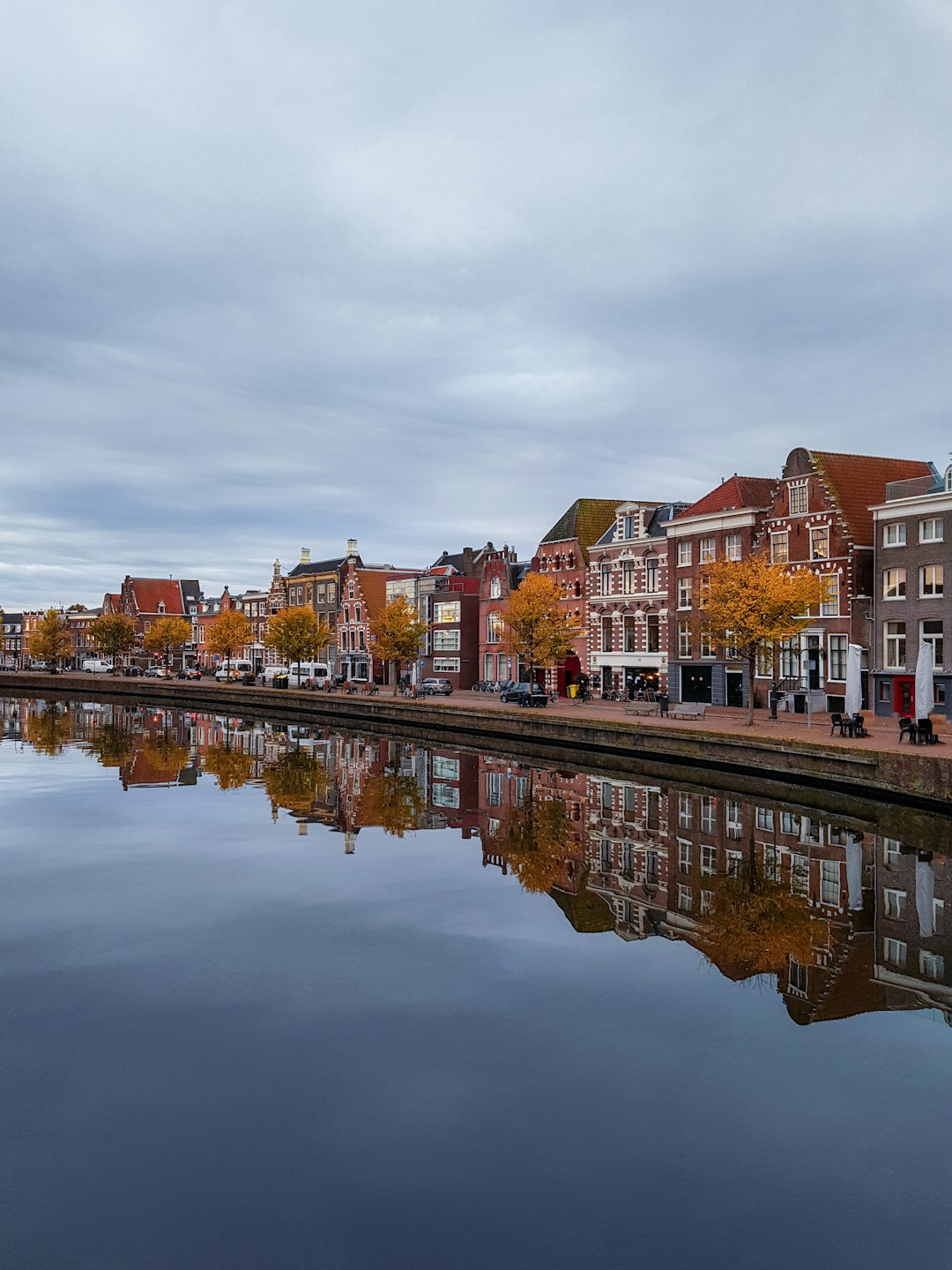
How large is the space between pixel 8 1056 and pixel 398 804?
22167 mm

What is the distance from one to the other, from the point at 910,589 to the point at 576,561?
31653 mm

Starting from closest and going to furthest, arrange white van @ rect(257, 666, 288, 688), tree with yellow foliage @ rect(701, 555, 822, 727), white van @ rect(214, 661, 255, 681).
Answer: tree with yellow foliage @ rect(701, 555, 822, 727)
white van @ rect(257, 666, 288, 688)
white van @ rect(214, 661, 255, 681)

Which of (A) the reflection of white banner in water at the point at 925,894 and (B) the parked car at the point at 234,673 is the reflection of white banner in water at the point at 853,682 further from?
(B) the parked car at the point at 234,673

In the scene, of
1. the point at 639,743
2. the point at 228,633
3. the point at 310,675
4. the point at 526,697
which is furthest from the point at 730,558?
the point at 228,633

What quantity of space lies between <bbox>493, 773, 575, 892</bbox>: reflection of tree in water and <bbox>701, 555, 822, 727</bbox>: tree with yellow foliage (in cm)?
1601

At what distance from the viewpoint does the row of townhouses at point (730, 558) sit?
4988cm

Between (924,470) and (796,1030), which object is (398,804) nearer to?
(796,1030)

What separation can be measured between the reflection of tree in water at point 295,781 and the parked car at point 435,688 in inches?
1164

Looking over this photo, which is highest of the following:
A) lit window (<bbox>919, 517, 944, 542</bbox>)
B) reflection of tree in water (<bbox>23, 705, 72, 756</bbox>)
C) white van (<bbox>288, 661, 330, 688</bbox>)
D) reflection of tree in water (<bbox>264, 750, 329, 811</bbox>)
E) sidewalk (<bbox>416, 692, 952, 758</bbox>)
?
lit window (<bbox>919, 517, 944, 542</bbox>)

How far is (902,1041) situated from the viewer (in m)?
14.0

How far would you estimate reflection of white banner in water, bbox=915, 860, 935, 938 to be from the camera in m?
19.7

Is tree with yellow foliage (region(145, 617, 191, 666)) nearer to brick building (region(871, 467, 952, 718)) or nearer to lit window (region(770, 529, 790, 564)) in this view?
lit window (region(770, 529, 790, 564))

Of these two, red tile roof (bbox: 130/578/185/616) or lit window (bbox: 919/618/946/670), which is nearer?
lit window (bbox: 919/618/946/670)

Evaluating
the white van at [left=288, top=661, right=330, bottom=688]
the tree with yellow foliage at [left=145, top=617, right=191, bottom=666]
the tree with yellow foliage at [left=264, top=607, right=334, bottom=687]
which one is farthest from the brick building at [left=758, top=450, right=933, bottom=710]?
the tree with yellow foliage at [left=145, top=617, right=191, bottom=666]
